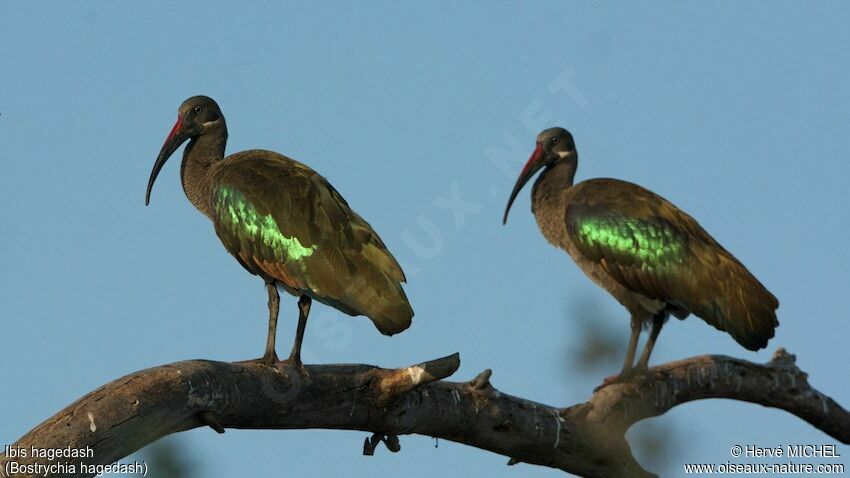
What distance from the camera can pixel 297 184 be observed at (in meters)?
9.29

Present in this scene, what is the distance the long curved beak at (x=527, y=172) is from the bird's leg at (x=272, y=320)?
3.41 metres

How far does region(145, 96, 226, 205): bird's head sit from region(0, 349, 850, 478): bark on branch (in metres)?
3.14

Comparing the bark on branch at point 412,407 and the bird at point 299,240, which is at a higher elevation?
the bird at point 299,240

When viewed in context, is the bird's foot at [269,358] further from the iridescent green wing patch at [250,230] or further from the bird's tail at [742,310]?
the bird's tail at [742,310]

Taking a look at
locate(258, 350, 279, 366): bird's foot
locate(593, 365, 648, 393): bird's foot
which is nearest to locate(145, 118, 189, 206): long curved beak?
locate(258, 350, 279, 366): bird's foot

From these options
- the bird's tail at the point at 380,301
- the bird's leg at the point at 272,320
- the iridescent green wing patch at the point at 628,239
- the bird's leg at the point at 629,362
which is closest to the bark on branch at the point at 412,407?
the bird's leg at the point at 629,362

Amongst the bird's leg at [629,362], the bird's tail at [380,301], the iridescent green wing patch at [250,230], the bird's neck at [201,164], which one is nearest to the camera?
A: the bird's tail at [380,301]

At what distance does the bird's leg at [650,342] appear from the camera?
10.5 metres

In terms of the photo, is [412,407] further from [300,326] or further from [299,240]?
[299,240]

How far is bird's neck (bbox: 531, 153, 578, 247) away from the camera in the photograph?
11.4 m

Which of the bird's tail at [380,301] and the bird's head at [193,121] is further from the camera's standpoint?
the bird's head at [193,121]

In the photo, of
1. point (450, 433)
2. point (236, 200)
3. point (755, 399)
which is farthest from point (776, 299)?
point (236, 200)

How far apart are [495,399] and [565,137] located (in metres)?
3.95

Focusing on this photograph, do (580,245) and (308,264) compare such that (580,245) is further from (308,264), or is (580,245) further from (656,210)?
(308,264)
